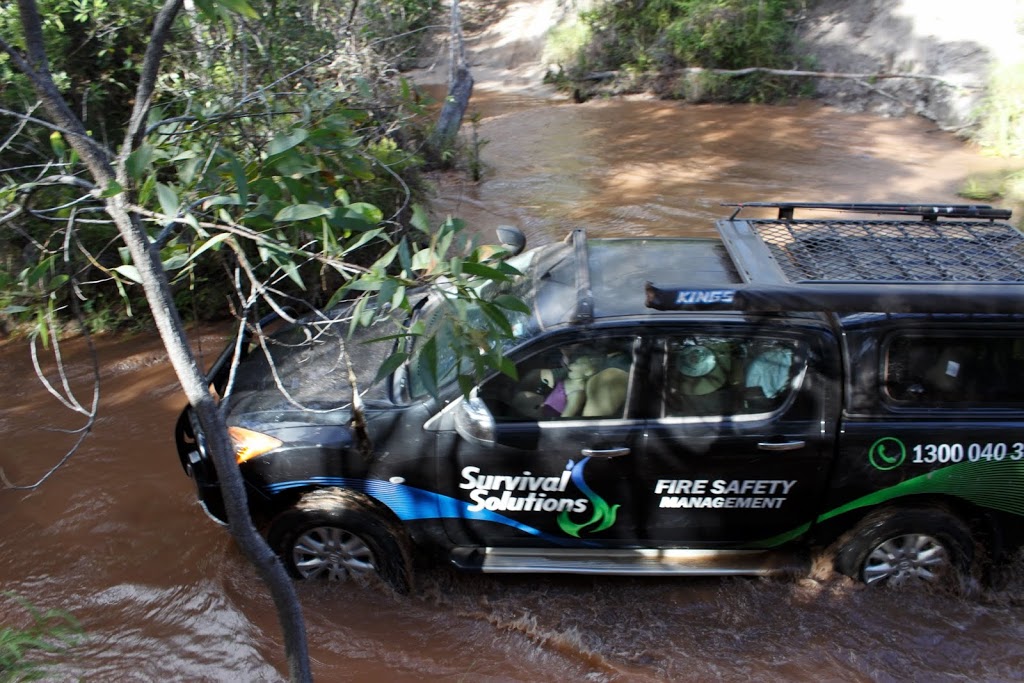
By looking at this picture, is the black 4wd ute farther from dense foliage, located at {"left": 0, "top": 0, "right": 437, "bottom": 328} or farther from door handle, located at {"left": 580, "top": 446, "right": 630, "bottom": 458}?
dense foliage, located at {"left": 0, "top": 0, "right": 437, "bottom": 328}

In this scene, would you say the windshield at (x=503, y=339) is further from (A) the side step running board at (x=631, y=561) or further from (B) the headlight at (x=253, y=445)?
(A) the side step running board at (x=631, y=561)

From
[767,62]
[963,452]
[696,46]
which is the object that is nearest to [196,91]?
[963,452]

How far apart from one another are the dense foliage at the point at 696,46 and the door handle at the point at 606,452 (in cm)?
1256

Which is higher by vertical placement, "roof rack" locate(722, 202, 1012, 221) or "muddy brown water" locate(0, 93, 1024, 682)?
"roof rack" locate(722, 202, 1012, 221)

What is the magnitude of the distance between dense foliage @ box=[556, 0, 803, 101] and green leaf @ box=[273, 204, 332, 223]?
14009 mm

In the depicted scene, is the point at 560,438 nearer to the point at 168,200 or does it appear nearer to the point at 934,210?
the point at 168,200

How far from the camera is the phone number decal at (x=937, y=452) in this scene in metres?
3.63

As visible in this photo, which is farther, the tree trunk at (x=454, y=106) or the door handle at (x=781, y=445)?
the tree trunk at (x=454, y=106)

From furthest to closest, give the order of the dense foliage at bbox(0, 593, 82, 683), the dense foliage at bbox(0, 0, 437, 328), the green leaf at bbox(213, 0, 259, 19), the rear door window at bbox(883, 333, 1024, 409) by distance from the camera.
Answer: the dense foliage at bbox(0, 0, 437, 328)
the rear door window at bbox(883, 333, 1024, 409)
the dense foliage at bbox(0, 593, 82, 683)
the green leaf at bbox(213, 0, 259, 19)

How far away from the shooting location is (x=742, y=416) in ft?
12.1

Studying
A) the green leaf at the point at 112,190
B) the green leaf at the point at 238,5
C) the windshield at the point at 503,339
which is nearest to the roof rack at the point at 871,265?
the windshield at the point at 503,339

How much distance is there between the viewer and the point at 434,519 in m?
3.86

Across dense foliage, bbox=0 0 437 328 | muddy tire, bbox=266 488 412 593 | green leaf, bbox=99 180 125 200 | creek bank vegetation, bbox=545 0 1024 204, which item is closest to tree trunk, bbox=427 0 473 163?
dense foliage, bbox=0 0 437 328

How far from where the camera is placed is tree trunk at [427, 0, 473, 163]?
35.2 feet
